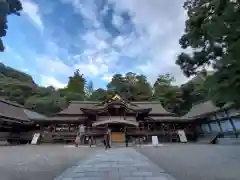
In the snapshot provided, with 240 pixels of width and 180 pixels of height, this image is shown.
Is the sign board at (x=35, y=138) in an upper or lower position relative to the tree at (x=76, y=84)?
lower

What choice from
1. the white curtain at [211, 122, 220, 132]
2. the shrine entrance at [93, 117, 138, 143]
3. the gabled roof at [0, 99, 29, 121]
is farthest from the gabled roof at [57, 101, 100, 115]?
the white curtain at [211, 122, 220, 132]

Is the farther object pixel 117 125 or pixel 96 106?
pixel 96 106

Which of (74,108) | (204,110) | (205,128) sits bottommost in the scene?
(205,128)

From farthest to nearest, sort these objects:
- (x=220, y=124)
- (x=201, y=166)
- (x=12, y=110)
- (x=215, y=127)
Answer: (x=12, y=110) → (x=215, y=127) → (x=220, y=124) → (x=201, y=166)

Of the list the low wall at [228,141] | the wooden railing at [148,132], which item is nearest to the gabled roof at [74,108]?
the wooden railing at [148,132]

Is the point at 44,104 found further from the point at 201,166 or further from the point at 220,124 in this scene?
the point at 201,166

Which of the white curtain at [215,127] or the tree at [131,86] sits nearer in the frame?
the white curtain at [215,127]

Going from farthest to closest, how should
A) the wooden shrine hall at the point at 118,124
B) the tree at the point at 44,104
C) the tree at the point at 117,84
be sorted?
the tree at the point at 117,84 < the tree at the point at 44,104 < the wooden shrine hall at the point at 118,124

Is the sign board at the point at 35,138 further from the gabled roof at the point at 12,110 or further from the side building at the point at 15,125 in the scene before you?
the gabled roof at the point at 12,110

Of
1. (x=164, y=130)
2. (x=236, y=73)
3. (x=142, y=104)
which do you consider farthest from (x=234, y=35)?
(x=142, y=104)

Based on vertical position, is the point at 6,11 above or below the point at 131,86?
below

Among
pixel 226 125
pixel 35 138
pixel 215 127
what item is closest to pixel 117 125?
pixel 35 138

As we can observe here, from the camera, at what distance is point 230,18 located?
2812 millimetres

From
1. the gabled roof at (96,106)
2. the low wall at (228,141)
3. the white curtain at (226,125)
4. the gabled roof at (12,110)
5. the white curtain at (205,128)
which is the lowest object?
the low wall at (228,141)
